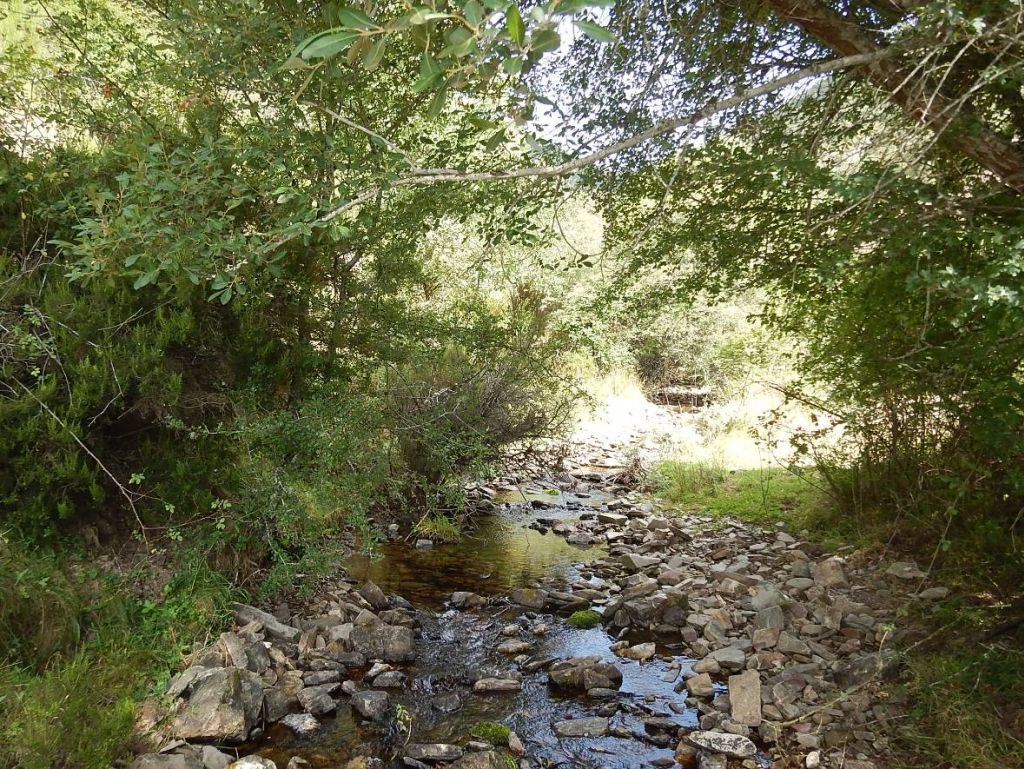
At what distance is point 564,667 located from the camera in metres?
4.60

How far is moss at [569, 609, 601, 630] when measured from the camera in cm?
545

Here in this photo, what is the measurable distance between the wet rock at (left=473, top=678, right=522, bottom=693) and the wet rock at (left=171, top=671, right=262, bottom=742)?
1.36 metres

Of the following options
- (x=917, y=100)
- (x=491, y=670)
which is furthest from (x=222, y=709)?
(x=917, y=100)

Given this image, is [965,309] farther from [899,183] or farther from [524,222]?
[524,222]

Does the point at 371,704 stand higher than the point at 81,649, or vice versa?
the point at 81,649

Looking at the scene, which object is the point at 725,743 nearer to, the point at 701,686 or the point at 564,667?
the point at 701,686

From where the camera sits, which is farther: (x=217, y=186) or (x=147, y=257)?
(x=217, y=186)

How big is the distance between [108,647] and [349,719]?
145cm

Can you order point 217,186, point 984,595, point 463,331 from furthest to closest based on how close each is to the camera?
point 463,331 → point 984,595 → point 217,186

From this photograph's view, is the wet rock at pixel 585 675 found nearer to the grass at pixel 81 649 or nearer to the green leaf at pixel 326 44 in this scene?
the grass at pixel 81 649

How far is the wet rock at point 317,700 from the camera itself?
4.06 meters

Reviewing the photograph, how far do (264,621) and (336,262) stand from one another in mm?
2741

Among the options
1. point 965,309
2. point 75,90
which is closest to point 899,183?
point 965,309

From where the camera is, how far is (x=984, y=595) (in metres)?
4.15
